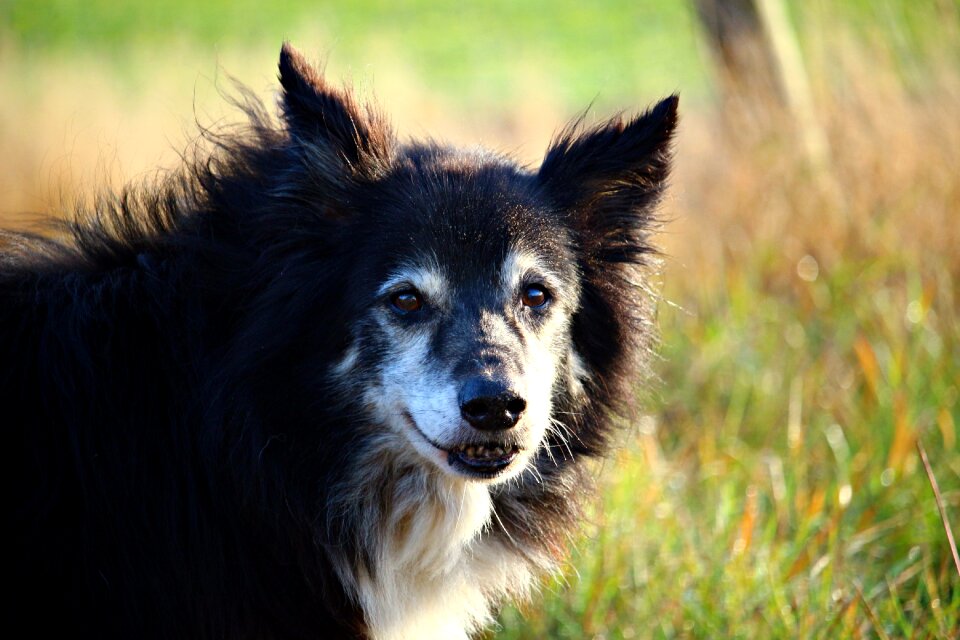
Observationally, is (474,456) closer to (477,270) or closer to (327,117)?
(477,270)

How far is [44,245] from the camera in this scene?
3.40 metres

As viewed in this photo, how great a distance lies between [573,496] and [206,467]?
133 cm

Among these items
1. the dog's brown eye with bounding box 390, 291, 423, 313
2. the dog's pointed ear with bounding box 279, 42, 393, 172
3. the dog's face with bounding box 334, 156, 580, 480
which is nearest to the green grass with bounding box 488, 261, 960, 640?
the dog's face with bounding box 334, 156, 580, 480

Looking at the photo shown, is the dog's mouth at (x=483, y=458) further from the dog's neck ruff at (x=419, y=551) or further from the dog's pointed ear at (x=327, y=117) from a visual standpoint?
the dog's pointed ear at (x=327, y=117)

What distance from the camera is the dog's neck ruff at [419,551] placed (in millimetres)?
3270

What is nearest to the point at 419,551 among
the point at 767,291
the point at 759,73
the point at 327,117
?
the point at 327,117

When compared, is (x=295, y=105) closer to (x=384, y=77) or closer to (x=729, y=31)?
(x=729, y=31)

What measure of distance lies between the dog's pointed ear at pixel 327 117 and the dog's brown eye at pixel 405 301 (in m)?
0.49

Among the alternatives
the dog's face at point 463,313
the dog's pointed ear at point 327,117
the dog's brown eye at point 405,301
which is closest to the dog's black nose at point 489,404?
the dog's face at point 463,313

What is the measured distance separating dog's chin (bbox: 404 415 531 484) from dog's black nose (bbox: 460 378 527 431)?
0.11 metres

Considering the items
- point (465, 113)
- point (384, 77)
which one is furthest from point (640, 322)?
point (465, 113)

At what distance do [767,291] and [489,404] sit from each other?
4358mm

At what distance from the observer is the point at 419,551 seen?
10.9ft

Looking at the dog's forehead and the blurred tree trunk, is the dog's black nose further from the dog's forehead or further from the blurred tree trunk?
the blurred tree trunk
